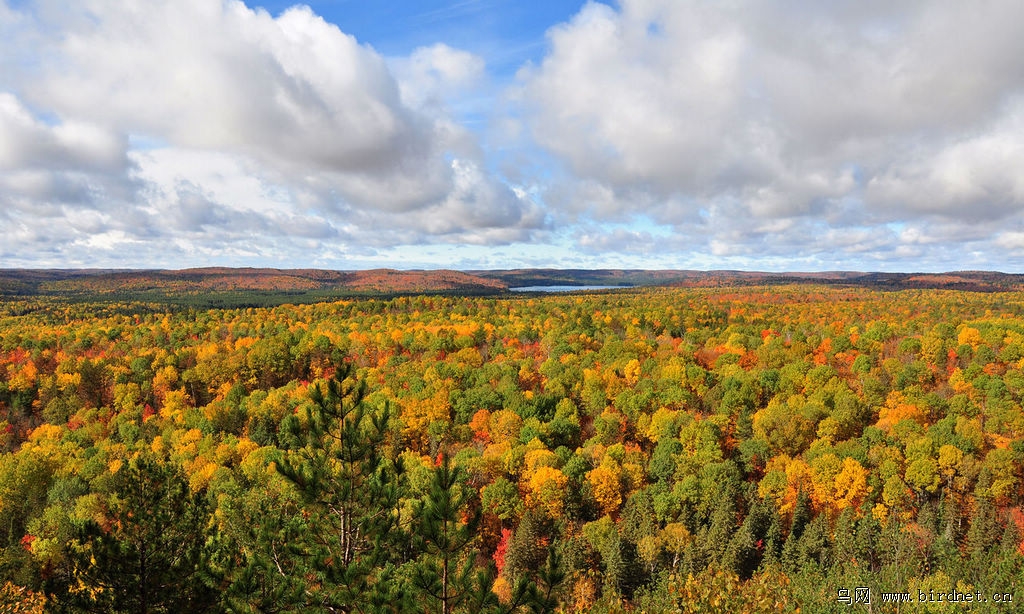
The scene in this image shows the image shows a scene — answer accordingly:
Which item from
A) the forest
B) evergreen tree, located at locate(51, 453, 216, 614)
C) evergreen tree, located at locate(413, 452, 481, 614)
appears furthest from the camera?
evergreen tree, located at locate(51, 453, 216, 614)

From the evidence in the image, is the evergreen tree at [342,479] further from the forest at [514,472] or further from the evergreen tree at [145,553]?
the evergreen tree at [145,553]

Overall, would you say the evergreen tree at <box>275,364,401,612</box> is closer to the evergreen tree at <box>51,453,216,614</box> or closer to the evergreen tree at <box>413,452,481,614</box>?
the evergreen tree at <box>413,452,481,614</box>

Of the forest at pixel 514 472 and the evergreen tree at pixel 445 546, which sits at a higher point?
the evergreen tree at pixel 445 546

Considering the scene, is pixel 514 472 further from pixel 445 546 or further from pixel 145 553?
pixel 445 546

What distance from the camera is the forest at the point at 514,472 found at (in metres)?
15.9

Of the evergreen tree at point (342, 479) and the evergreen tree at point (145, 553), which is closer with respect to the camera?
the evergreen tree at point (342, 479)

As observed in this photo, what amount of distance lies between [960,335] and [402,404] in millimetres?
118777

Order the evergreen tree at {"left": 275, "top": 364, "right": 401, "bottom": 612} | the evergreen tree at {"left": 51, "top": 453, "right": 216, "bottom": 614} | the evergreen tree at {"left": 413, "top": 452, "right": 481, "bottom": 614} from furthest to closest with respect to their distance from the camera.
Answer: the evergreen tree at {"left": 51, "top": 453, "right": 216, "bottom": 614}
the evergreen tree at {"left": 275, "top": 364, "right": 401, "bottom": 612}
the evergreen tree at {"left": 413, "top": 452, "right": 481, "bottom": 614}

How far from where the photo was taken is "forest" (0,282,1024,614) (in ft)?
52.2

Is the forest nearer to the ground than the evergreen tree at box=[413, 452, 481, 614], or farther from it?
nearer to the ground

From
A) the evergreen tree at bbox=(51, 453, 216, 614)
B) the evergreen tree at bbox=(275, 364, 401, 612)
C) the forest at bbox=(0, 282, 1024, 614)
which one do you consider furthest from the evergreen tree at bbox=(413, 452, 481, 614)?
the evergreen tree at bbox=(51, 453, 216, 614)

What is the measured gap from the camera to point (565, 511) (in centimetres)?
6069

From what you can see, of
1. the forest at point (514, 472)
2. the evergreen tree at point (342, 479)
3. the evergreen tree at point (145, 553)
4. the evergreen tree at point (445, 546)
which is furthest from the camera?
the evergreen tree at point (145, 553)

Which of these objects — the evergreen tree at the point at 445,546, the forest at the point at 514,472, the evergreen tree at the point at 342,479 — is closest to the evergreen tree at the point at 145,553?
the forest at the point at 514,472
